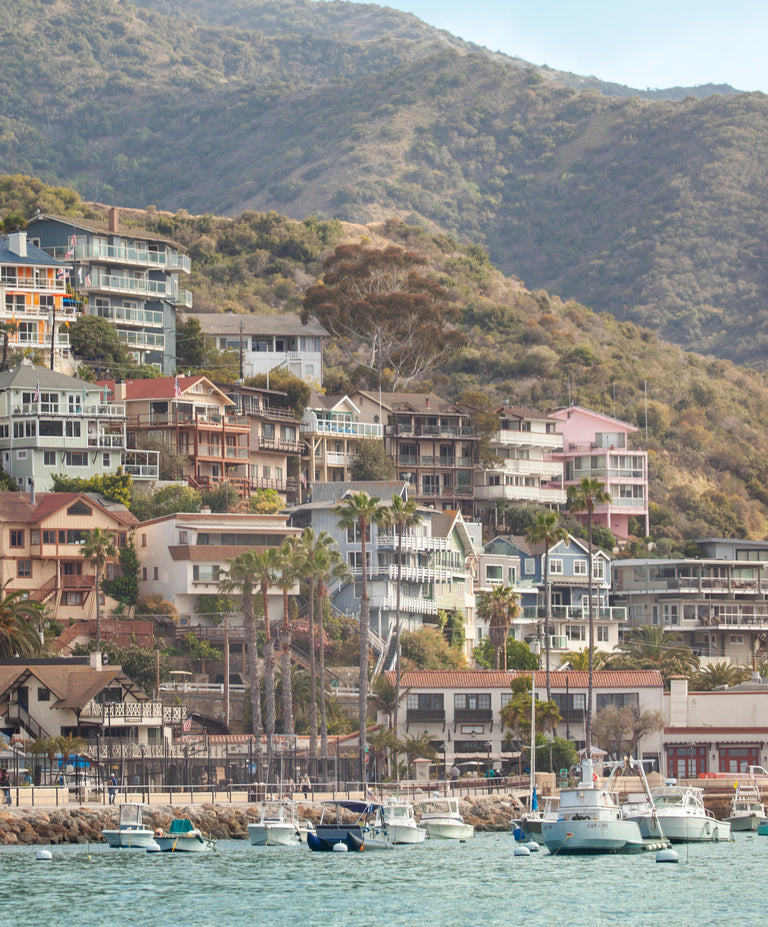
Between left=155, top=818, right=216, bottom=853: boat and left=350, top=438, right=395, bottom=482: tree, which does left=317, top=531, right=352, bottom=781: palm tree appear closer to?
left=155, top=818, right=216, bottom=853: boat

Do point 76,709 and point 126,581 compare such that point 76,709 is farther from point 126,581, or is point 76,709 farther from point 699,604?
point 699,604

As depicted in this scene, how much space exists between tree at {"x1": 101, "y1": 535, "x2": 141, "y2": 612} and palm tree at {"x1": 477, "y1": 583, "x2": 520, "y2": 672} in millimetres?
21509

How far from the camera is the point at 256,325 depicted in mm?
140250

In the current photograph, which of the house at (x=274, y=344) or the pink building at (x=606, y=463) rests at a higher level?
the house at (x=274, y=344)

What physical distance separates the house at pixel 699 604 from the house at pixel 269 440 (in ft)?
80.7

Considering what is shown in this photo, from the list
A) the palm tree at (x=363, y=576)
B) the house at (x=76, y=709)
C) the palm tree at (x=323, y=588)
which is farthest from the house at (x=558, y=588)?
the house at (x=76, y=709)

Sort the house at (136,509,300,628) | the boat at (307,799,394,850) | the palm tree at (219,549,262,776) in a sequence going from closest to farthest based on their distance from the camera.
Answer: the boat at (307,799,394,850), the palm tree at (219,549,262,776), the house at (136,509,300,628)

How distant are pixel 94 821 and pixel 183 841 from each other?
164 inches

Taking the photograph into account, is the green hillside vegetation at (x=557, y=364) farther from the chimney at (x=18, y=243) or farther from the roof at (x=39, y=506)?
the roof at (x=39, y=506)

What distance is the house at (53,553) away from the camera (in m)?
99.8

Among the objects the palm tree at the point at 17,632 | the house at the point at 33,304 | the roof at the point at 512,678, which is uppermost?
the house at the point at 33,304

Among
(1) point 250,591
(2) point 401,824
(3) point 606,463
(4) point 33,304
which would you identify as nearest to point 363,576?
(1) point 250,591

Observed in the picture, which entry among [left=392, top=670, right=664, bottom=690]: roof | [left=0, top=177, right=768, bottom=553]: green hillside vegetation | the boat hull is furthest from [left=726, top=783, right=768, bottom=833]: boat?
[left=0, top=177, right=768, bottom=553]: green hillside vegetation

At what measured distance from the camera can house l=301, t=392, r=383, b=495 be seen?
4929 inches
